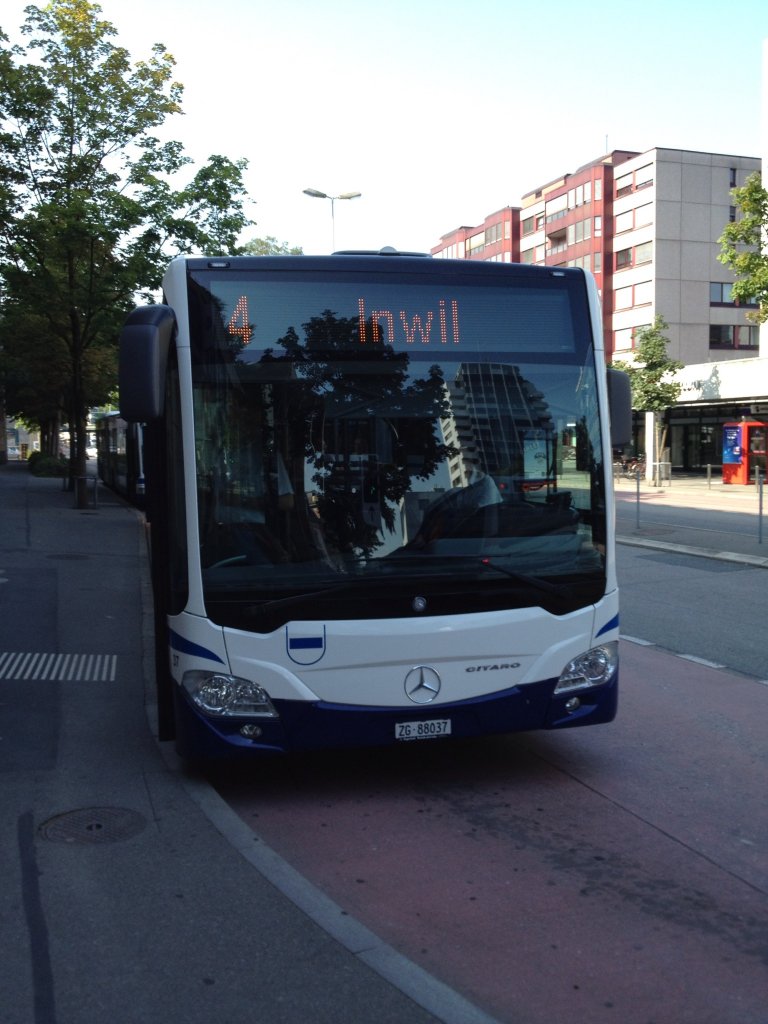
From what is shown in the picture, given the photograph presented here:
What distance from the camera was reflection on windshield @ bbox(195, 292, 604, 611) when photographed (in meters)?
5.27

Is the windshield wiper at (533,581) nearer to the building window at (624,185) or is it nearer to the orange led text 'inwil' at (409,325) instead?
the orange led text 'inwil' at (409,325)

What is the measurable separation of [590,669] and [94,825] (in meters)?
2.75

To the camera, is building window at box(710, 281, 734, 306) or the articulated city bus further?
building window at box(710, 281, 734, 306)

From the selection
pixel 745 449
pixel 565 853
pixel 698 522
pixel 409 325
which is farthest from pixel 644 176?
pixel 565 853

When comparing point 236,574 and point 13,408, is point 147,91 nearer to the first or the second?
point 236,574

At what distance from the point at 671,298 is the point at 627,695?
58.7 metres

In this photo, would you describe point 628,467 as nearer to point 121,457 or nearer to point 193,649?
point 121,457

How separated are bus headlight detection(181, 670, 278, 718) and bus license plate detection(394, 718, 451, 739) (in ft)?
2.15

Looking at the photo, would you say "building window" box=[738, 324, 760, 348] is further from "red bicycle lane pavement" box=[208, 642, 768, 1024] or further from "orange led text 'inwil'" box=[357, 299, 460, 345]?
"orange led text 'inwil'" box=[357, 299, 460, 345]

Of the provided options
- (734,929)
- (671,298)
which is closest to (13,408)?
(671,298)

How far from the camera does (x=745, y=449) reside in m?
38.9

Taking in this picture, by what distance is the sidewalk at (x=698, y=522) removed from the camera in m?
17.4

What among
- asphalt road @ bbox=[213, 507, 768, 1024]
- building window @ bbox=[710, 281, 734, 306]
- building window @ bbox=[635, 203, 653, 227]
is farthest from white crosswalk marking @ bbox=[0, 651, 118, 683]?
building window @ bbox=[710, 281, 734, 306]

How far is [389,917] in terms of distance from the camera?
417cm
